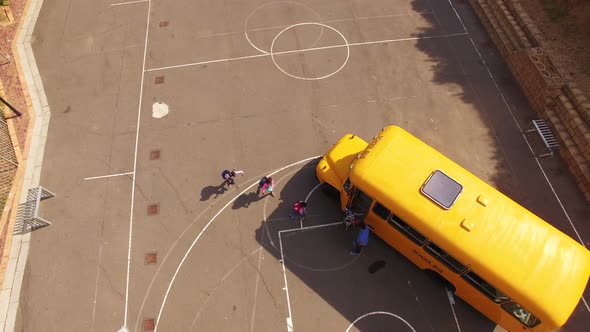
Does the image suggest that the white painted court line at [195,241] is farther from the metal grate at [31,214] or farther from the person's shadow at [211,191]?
the metal grate at [31,214]

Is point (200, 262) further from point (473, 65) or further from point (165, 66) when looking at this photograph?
point (473, 65)

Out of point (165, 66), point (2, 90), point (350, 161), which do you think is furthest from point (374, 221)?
point (2, 90)

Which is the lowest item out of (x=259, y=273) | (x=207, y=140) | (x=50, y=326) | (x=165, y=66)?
(x=50, y=326)

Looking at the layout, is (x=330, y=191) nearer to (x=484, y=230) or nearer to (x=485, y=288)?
(x=484, y=230)

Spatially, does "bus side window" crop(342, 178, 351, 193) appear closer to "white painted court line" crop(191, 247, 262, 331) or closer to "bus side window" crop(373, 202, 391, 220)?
"bus side window" crop(373, 202, 391, 220)

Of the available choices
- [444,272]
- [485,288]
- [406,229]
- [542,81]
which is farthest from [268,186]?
[542,81]

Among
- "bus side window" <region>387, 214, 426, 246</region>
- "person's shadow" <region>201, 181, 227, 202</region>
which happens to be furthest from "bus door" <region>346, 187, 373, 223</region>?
"person's shadow" <region>201, 181, 227, 202</region>
